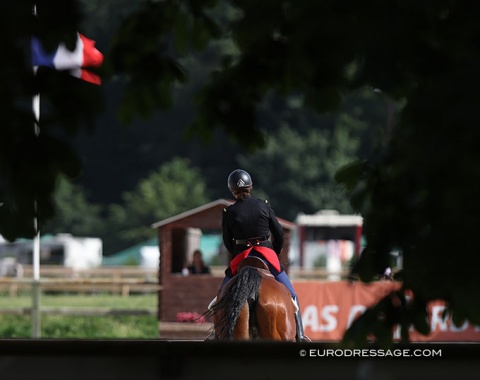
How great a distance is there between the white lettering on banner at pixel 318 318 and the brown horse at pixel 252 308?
9.13 m

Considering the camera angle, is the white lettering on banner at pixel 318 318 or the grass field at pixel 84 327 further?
the grass field at pixel 84 327

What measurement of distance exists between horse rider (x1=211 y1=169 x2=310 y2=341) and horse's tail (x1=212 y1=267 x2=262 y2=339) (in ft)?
1.00

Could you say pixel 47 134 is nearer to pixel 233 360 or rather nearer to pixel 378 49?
pixel 378 49

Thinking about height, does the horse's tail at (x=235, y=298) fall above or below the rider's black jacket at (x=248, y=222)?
below

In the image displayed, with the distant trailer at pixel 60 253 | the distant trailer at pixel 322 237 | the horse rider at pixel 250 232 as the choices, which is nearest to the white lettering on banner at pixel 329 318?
the horse rider at pixel 250 232

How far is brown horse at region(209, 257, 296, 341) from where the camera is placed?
9.74 meters

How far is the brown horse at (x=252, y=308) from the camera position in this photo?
9.74m

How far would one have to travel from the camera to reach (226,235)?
1047 centimetres

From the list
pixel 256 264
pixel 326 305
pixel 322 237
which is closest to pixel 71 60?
pixel 256 264

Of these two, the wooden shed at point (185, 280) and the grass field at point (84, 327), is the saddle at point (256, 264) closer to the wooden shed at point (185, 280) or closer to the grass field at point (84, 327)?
the wooden shed at point (185, 280)

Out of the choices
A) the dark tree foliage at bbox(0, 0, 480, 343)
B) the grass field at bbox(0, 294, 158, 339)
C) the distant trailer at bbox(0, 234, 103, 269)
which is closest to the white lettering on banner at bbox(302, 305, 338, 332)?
the grass field at bbox(0, 294, 158, 339)

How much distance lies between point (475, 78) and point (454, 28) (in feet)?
0.93

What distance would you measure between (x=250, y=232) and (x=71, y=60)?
6106 millimetres

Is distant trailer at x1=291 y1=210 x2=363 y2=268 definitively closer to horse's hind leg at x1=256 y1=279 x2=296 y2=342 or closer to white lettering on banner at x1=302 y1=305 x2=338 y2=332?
white lettering on banner at x1=302 y1=305 x2=338 y2=332
